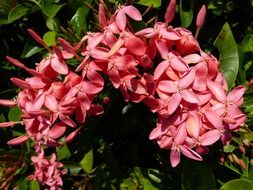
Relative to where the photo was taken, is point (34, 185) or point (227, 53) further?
point (34, 185)

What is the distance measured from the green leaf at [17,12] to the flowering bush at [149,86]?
Result: 1.17ft

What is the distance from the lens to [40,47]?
1963 millimetres

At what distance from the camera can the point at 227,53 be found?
1.78 m

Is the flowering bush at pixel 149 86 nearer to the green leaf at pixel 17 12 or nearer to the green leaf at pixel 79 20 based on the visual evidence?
the green leaf at pixel 79 20

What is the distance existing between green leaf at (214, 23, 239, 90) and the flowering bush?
7.9 inches

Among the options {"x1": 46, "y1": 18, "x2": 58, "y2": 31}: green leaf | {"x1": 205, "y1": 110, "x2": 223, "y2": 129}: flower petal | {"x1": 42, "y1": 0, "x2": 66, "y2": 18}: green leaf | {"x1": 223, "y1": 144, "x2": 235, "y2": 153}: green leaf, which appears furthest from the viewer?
{"x1": 46, "y1": 18, "x2": 58, "y2": 31}: green leaf

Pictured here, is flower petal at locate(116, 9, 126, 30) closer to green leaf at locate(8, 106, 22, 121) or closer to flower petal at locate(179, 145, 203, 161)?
flower petal at locate(179, 145, 203, 161)

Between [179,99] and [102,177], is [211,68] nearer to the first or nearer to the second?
[179,99]

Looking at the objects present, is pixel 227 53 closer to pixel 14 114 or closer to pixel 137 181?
pixel 137 181

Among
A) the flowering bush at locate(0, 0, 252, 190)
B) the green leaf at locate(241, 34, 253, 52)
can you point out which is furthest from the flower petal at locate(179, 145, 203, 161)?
the green leaf at locate(241, 34, 253, 52)

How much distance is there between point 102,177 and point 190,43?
0.72 metres

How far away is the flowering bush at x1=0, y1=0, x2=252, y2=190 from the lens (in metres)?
1.45

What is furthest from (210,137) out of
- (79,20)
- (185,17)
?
(79,20)

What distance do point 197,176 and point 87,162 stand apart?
0.52 metres
